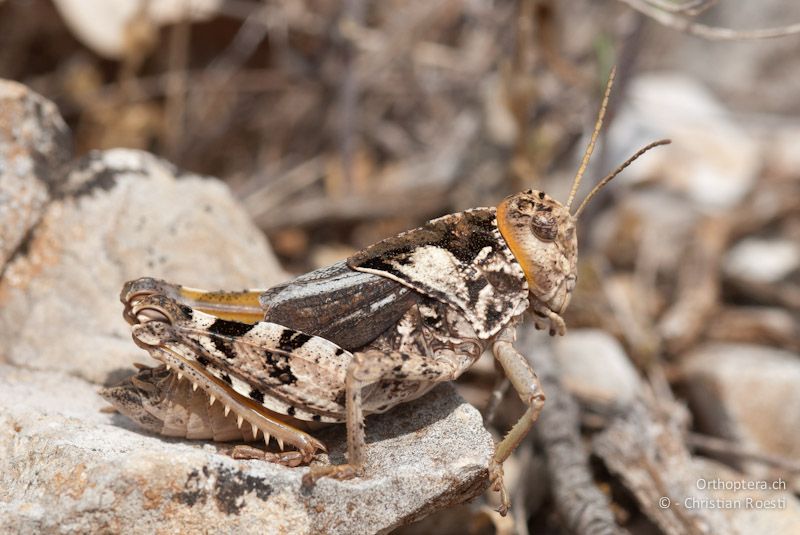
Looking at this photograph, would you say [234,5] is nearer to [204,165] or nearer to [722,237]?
[204,165]

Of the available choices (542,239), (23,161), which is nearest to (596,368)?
(542,239)

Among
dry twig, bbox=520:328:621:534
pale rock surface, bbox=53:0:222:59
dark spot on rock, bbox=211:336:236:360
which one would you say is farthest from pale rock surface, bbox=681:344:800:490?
pale rock surface, bbox=53:0:222:59

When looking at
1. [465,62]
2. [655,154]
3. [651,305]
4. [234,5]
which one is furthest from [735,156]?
[234,5]

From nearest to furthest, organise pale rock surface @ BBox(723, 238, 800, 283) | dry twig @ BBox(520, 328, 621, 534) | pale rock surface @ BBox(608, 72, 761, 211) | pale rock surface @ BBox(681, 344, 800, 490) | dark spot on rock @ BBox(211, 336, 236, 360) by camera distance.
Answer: dark spot on rock @ BBox(211, 336, 236, 360) < dry twig @ BBox(520, 328, 621, 534) < pale rock surface @ BBox(681, 344, 800, 490) < pale rock surface @ BBox(723, 238, 800, 283) < pale rock surface @ BBox(608, 72, 761, 211)

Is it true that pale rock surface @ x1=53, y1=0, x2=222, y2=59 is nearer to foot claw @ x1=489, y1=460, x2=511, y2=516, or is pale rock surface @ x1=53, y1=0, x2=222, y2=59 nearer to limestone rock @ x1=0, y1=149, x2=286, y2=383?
limestone rock @ x1=0, y1=149, x2=286, y2=383

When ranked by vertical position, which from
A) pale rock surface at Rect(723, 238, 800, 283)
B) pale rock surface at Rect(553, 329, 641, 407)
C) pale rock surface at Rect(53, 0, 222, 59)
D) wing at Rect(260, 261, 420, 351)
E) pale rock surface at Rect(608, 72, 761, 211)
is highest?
pale rock surface at Rect(53, 0, 222, 59)

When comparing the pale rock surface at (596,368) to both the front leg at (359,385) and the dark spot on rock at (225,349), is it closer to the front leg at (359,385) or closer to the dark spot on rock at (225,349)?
the front leg at (359,385)
